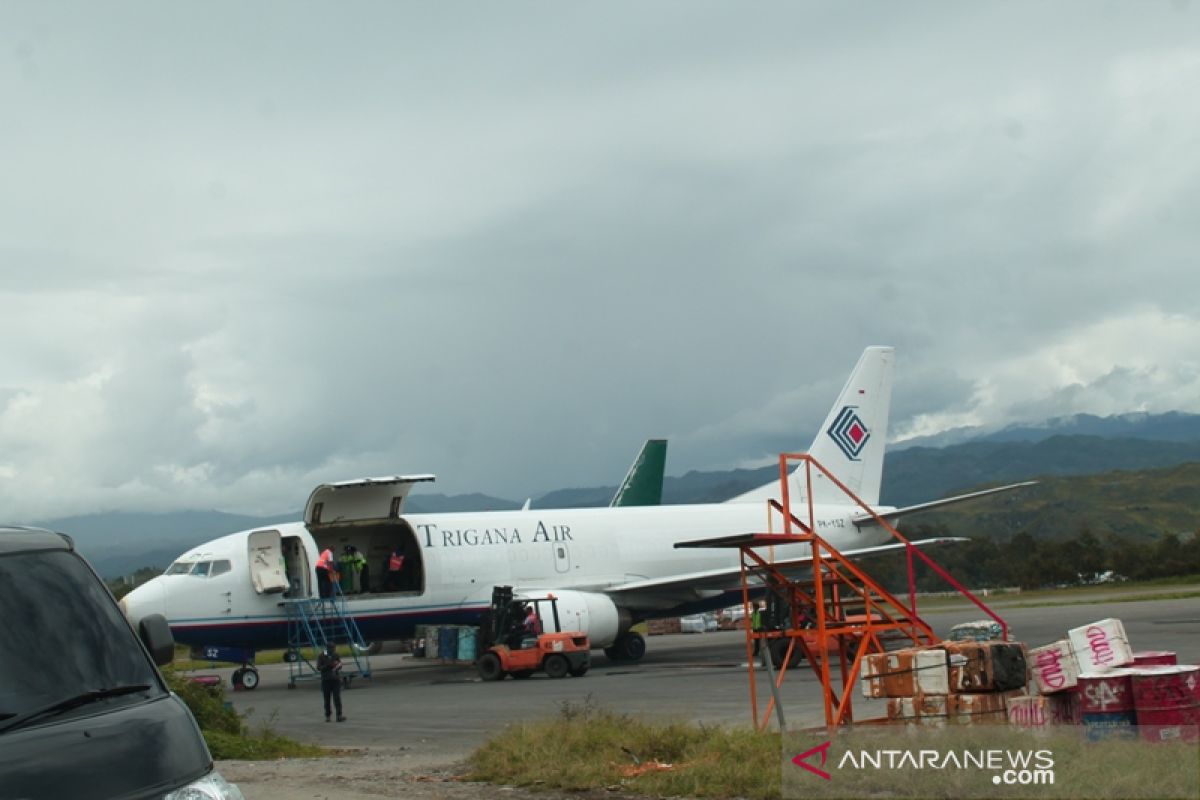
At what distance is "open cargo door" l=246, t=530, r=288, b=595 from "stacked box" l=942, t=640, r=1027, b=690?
18847mm

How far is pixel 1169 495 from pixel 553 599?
16429cm

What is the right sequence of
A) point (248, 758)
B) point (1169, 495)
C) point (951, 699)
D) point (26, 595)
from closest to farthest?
point (26, 595), point (951, 699), point (248, 758), point (1169, 495)

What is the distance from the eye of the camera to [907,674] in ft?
36.8

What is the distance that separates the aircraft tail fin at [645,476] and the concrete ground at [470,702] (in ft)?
62.7

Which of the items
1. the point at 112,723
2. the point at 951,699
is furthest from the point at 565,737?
the point at 112,723

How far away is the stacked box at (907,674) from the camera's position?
10.9 metres

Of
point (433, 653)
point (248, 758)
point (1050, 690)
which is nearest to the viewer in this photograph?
point (1050, 690)

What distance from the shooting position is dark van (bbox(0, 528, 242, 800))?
5.11m

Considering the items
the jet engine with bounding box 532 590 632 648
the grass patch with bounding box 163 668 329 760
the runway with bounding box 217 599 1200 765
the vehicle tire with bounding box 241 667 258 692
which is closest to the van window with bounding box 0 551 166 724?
the runway with bounding box 217 599 1200 765

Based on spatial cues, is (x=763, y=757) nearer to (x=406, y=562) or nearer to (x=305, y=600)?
(x=305, y=600)

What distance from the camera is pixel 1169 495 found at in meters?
173

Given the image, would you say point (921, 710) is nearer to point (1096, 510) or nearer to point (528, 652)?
point (528, 652)

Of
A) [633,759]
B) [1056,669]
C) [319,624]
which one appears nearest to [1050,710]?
[1056,669]

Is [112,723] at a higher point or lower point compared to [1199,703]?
higher
